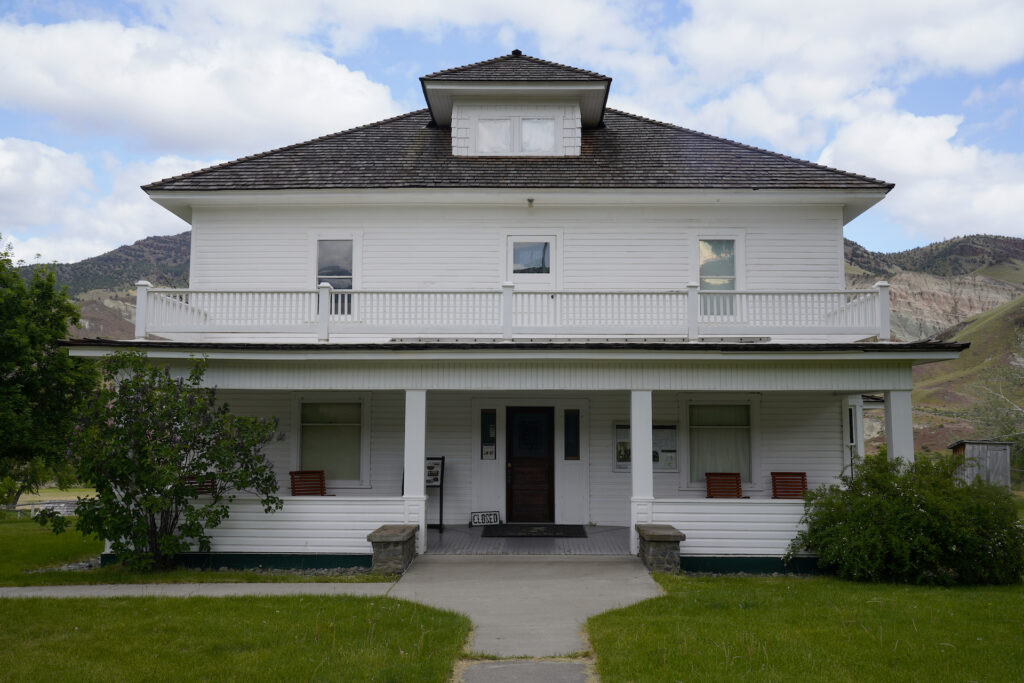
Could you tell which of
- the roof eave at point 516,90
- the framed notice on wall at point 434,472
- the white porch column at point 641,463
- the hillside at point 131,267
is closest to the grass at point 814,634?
the white porch column at point 641,463

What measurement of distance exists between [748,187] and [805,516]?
6505 mm

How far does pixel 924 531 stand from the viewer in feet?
33.6

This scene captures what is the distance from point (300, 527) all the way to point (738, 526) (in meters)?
6.64

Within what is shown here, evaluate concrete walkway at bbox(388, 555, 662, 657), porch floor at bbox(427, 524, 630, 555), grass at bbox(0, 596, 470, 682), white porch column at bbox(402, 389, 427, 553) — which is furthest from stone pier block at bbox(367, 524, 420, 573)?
grass at bbox(0, 596, 470, 682)

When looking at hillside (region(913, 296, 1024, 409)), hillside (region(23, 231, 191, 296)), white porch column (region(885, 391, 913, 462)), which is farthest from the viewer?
hillside (region(23, 231, 191, 296))

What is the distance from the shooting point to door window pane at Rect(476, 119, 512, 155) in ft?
53.5

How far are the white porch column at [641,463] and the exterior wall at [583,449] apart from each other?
2774 millimetres

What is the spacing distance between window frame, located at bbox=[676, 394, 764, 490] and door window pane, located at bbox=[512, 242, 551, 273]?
384cm

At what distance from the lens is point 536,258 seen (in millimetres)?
15203

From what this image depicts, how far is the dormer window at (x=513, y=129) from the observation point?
1627 cm

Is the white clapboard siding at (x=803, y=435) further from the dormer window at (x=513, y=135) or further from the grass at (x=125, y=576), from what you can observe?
the grass at (x=125, y=576)

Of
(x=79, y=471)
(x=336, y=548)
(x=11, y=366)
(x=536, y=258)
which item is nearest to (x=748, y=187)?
(x=536, y=258)

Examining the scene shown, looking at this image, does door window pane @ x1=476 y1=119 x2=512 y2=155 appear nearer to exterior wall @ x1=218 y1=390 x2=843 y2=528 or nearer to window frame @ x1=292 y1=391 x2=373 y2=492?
exterior wall @ x1=218 y1=390 x2=843 y2=528

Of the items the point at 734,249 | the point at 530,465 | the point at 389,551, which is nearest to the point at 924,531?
the point at 734,249
